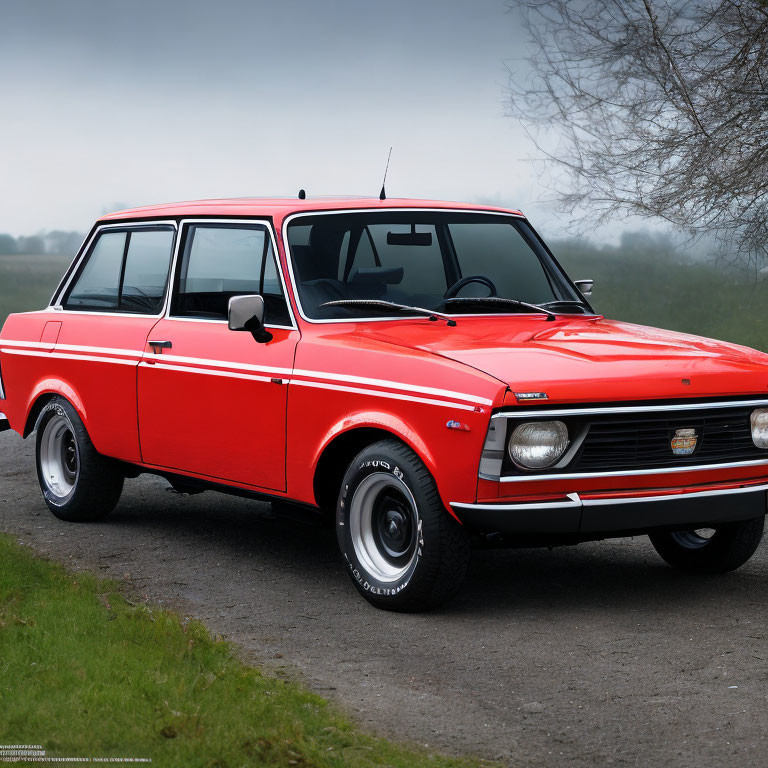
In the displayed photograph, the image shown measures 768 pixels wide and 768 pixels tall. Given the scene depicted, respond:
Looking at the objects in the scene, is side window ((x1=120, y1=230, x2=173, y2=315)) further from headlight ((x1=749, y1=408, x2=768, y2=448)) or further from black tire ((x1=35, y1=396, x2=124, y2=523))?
headlight ((x1=749, y1=408, x2=768, y2=448))

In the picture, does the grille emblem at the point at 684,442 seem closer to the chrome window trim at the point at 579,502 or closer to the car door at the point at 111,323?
the chrome window trim at the point at 579,502

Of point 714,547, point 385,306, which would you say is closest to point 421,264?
point 385,306

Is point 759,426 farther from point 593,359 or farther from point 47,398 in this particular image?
point 47,398

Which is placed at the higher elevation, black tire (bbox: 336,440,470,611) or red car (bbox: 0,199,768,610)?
red car (bbox: 0,199,768,610)

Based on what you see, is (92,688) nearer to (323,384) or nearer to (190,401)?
(323,384)

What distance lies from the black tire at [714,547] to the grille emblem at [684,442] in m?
0.77

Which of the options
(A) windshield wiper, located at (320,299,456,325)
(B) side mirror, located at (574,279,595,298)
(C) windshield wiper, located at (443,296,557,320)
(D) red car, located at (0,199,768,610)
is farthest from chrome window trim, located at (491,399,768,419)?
(B) side mirror, located at (574,279,595,298)

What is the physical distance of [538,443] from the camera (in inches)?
225

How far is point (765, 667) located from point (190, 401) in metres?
3.42

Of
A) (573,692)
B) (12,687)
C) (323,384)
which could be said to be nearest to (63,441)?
(323,384)

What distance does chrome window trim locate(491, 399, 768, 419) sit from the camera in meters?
5.60

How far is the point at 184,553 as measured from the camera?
7.70 m

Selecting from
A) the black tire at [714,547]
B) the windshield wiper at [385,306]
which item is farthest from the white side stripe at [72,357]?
the black tire at [714,547]

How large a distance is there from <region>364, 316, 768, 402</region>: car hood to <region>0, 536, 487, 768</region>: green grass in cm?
167
